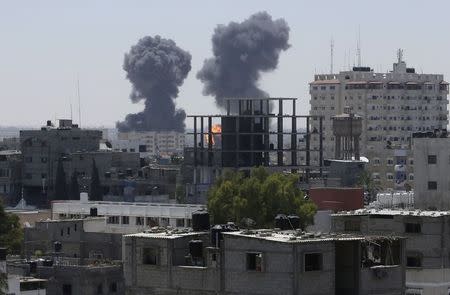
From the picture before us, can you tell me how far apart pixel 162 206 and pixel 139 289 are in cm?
7324

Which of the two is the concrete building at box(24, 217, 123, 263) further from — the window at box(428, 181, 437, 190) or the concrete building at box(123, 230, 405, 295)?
the concrete building at box(123, 230, 405, 295)

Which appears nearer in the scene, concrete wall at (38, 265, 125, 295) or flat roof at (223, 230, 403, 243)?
flat roof at (223, 230, 403, 243)

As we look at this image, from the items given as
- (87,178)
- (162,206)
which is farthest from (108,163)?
(162,206)

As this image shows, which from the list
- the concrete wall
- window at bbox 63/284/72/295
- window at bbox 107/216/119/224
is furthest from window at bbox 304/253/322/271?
window at bbox 107/216/119/224

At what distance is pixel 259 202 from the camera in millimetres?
92875

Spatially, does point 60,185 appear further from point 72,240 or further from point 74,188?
point 72,240

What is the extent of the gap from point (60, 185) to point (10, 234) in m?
73.2

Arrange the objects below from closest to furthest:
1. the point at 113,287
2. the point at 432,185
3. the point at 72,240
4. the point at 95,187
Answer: the point at 113,287
the point at 432,185
the point at 72,240
the point at 95,187

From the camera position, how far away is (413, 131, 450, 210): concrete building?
9488 centimetres

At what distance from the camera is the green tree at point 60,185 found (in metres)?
176

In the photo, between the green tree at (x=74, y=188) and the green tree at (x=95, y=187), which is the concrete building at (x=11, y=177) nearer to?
the green tree at (x=74, y=188)

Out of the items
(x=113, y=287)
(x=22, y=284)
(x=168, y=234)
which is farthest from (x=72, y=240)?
(x=168, y=234)

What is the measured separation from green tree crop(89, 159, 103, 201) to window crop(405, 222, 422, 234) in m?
109

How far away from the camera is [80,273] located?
81.6 metres
